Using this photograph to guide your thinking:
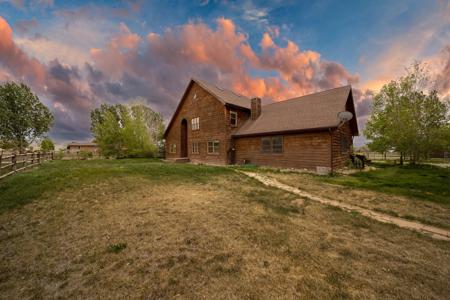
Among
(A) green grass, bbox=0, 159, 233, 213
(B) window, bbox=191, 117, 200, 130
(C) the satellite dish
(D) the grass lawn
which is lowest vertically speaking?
(D) the grass lawn

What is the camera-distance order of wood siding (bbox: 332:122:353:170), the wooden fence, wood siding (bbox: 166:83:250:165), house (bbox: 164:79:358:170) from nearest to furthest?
1. the wooden fence
2. wood siding (bbox: 332:122:353:170)
3. house (bbox: 164:79:358:170)
4. wood siding (bbox: 166:83:250:165)

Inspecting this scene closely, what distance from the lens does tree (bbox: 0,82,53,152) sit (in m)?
27.7

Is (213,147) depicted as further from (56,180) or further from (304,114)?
(56,180)

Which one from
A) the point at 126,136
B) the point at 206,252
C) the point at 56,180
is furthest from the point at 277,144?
the point at 126,136

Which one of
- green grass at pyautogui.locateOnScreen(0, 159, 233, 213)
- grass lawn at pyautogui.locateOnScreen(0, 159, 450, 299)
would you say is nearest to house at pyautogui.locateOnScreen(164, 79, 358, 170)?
Result: green grass at pyautogui.locateOnScreen(0, 159, 233, 213)

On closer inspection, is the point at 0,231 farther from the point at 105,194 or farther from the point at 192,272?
the point at 192,272

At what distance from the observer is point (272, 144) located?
49.2ft

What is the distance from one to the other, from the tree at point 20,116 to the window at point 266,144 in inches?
1544

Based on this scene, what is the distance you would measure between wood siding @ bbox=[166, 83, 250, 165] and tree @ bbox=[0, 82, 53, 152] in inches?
1084

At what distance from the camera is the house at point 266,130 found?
12.7 metres

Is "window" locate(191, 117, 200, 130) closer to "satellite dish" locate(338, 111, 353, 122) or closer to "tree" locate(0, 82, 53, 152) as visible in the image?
"satellite dish" locate(338, 111, 353, 122)

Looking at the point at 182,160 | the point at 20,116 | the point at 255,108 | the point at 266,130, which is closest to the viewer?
the point at 266,130

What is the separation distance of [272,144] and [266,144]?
60 cm

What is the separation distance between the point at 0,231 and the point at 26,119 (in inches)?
1518
